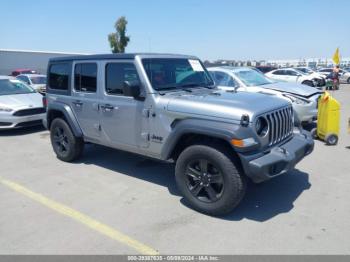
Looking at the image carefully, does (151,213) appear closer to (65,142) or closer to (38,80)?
(65,142)

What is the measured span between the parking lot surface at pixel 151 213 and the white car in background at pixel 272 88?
7.43 feet

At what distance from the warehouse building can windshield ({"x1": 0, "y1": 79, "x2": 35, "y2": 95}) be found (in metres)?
32.6

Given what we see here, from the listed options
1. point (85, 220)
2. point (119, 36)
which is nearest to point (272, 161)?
point (85, 220)

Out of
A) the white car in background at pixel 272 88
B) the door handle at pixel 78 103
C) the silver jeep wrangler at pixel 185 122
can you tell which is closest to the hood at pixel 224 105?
the silver jeep wrangler at pixel 185 122

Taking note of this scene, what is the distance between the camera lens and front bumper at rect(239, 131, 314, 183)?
3.39 m

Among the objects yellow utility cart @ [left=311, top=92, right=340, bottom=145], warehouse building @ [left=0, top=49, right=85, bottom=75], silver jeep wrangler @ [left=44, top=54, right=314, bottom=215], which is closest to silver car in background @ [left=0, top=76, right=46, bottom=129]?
silver jeep wrangler @ [left=44, top=54, right=314, bottom=215]

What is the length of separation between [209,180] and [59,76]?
375cm

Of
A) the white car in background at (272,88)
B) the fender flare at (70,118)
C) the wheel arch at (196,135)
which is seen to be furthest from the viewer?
the white car in background at (272,88)

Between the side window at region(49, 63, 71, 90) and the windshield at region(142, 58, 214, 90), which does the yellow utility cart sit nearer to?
the windshield at region(142, 58, 214, 90)

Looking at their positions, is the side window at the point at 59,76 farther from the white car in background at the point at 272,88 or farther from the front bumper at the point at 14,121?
the white car in background at the point at 272,88

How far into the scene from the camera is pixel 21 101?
8.77m

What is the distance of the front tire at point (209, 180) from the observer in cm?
355

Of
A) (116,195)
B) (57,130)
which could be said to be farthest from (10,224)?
(57,130)

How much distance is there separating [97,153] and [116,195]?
2338 mm
